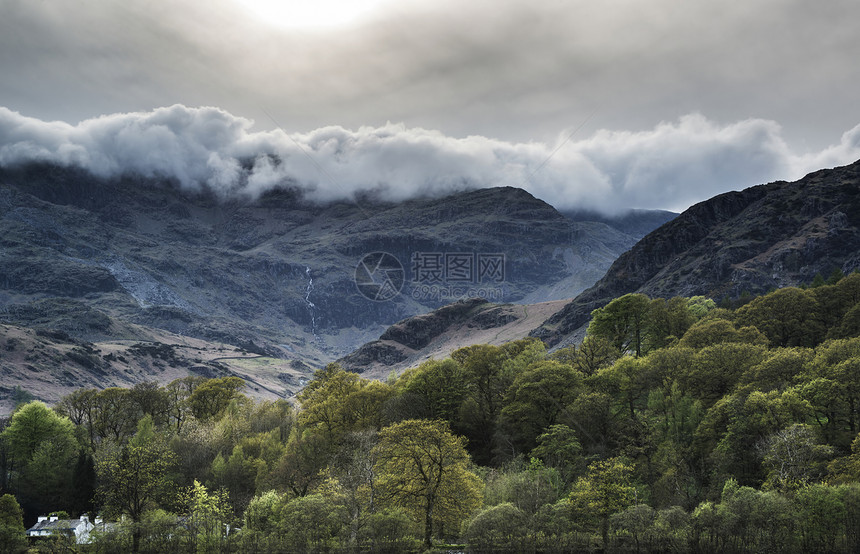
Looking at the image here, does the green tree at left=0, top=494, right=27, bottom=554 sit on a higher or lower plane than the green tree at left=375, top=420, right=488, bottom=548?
lower

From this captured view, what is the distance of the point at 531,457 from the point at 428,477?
16.6 m

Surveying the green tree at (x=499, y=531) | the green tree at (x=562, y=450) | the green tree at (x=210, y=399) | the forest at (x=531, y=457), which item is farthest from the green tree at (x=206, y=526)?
the green tree at (x=210, y=399)

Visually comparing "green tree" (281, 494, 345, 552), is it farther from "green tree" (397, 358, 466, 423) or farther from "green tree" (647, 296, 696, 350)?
"green tree" (647, 296, 696, 350)

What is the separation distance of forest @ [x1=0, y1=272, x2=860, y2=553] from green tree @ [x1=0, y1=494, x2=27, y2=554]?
9.5 inches

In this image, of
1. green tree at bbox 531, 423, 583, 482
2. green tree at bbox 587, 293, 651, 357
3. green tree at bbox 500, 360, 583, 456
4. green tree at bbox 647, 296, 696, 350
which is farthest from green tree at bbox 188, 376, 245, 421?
green tree at bbox 647, 296, 696, 350

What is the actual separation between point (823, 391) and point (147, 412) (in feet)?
410

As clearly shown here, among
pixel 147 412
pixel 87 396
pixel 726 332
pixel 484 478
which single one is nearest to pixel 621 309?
pixel 726 332

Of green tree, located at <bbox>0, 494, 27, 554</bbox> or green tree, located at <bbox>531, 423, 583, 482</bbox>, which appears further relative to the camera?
green tree, located at <bbox>531, 423, 583, 482</bbox>

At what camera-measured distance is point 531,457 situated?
79.2 metres

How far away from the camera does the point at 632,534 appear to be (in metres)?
57.2

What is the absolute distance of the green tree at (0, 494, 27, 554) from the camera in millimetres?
73000

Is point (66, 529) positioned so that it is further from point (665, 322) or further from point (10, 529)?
point (665, 322)

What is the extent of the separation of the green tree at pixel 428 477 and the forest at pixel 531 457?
208 millimetres

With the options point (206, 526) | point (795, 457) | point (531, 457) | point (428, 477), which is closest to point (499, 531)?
point (428, 477)
